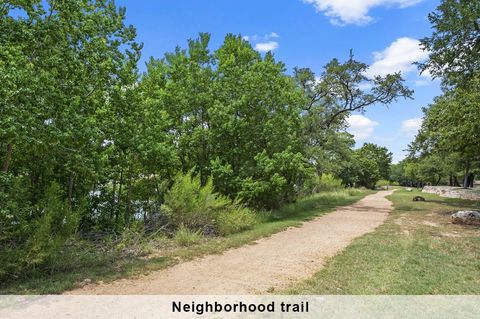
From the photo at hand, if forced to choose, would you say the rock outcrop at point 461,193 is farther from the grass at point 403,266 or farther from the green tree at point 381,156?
the green tree at point 381,156

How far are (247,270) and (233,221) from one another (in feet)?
16.0

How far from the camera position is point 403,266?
7461 millimetres

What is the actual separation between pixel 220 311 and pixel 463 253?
6985mm

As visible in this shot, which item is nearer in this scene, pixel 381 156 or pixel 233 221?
pixel 233 221

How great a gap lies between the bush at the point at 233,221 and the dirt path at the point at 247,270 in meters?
1.41

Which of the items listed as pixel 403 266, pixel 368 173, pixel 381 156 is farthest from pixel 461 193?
pixel 381 156

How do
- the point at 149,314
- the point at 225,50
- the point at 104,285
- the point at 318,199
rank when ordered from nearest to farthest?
Answer: the point at 149,314 < the point at 104,285 < the point at 225,50 < the point at 318,199

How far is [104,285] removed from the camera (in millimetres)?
6059

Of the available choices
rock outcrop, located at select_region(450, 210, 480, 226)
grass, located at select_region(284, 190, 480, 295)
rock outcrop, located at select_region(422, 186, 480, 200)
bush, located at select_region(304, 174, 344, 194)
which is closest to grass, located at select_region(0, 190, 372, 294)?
grass, located at select_region(284, 190, 480, 295)

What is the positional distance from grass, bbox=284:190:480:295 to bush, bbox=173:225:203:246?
3.76m

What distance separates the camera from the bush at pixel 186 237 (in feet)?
31.9

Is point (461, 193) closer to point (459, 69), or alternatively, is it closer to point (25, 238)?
point (459, 69)

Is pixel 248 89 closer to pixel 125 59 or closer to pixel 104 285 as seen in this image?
pixel 125 59

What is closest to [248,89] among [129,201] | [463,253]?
[129,201]
